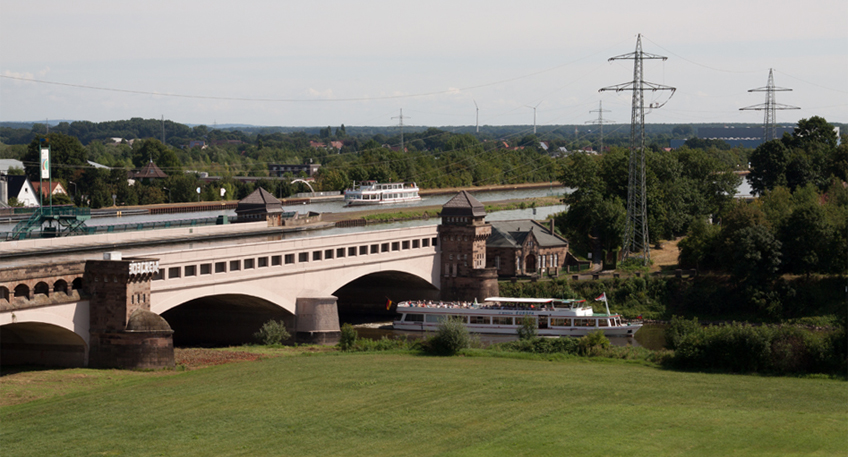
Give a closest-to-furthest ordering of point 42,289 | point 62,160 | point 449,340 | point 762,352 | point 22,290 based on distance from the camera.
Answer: point 22,290 → point 42,289 → point 762,352 → point 449,340 → point 62,160

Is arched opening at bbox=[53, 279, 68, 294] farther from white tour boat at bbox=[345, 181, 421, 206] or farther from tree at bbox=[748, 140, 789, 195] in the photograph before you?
white tour boat at bbox=[345, 181, 421, 206]

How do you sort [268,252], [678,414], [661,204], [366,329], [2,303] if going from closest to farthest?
[678,414] < [2,303] < [268,252] < [366,329] < [661,204]

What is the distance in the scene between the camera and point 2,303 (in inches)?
2328

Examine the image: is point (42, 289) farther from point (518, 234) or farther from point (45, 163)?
point (518, 234)

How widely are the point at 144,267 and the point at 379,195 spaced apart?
401ft

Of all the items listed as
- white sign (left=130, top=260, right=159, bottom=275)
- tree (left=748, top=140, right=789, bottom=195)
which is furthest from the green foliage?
tree (left=748, top=140, right=789, bottom=195)

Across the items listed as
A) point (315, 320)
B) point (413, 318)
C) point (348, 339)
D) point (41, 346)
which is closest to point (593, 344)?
point (348, 339)

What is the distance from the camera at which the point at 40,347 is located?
216 ft

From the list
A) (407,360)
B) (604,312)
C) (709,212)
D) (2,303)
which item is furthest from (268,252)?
(709,212)

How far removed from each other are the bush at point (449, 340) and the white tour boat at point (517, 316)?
44.3ft

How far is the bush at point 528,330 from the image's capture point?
3259 inches

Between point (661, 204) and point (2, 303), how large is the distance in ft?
286

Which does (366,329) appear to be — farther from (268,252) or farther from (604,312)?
(604,312)

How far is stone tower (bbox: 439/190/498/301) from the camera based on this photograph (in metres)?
100
